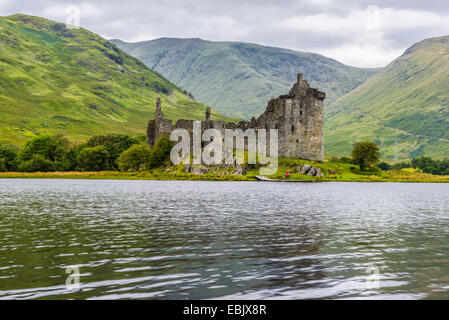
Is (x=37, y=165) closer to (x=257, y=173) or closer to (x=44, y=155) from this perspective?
(x=44, y=155)

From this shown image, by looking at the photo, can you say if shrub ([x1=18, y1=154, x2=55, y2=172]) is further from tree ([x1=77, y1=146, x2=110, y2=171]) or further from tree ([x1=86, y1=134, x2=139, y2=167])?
tree ([x1=86, y1=134, x2=139, y2=167])

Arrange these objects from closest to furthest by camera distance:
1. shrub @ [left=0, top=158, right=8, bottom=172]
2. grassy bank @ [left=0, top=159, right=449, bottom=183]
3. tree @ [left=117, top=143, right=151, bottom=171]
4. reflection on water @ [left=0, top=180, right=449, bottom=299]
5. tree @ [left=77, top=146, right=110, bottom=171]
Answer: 1. reflection on water @ [left=0, top=180, right=449, bottom=299]
2. grassy bank @ [left=0, top=159, right=449, bottom=183]
3. tree @ [left=117, top=143, right=151, bottom=171]
4. shrub @ [left=0, top=158, right=8, bottom=172]
5. tree @ [left=77, top=146, right=110, bottom=171]

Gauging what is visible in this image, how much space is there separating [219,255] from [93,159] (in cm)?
9547

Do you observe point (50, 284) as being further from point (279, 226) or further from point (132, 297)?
point (279, 226)

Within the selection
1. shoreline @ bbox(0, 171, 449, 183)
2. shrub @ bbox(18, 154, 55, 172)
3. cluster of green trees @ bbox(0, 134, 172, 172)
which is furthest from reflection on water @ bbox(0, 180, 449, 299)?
shrub @ bbox(18, 154, 55, 172)

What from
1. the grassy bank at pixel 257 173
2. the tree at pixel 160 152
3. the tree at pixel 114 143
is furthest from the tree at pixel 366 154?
the tree at pixel 114 143

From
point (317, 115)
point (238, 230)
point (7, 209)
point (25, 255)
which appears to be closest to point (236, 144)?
point (317, 115)

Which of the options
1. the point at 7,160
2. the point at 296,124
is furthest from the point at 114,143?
the point at 296,124

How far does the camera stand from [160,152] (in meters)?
97.9

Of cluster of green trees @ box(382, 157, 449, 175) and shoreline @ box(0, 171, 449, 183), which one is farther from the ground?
cluster of green trees @ box(382, 157, 449, 175)

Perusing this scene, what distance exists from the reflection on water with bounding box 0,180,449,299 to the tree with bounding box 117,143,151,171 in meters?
70.3

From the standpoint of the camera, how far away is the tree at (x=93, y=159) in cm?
10600

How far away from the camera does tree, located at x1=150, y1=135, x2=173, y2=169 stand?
98.0 meters

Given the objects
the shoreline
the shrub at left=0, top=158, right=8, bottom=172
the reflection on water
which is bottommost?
the reflection on water
